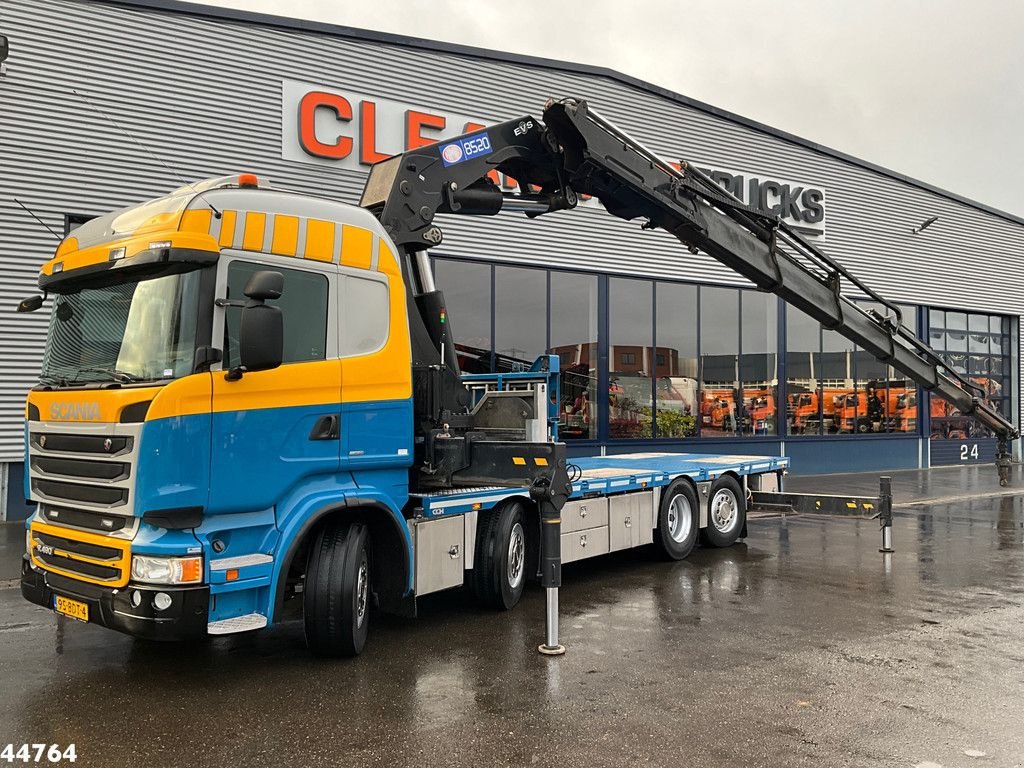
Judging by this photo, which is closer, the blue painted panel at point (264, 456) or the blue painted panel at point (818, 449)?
the blue painted panel at point (264, 456)

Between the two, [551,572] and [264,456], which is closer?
[264,456]

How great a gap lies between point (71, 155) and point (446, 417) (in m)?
10.2

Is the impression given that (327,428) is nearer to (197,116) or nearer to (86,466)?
(86,466)

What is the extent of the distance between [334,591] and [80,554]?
5.49ft

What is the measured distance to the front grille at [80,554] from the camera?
5.11 metres

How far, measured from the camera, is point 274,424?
5.53 metres

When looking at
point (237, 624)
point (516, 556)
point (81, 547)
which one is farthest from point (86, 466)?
point (516, 556)

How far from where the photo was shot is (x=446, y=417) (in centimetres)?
721

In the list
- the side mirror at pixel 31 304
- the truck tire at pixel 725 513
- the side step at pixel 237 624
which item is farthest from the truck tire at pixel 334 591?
the truck tire at pixel 725 513

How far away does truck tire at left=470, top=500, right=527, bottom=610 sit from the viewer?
7473 millimetres

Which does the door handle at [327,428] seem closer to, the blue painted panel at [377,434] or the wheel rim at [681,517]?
the blue painted panel at [377,434]

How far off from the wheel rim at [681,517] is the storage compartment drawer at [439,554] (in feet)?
13.4

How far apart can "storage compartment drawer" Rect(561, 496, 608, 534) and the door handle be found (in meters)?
3.27

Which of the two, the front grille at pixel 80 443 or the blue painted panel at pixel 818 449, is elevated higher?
the front grille at pixel 80 443
